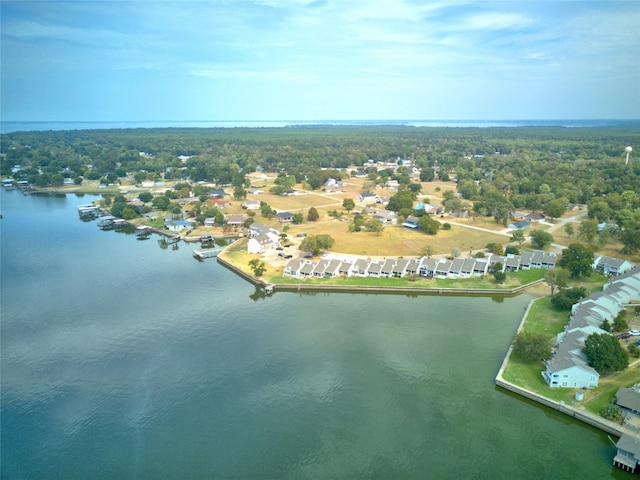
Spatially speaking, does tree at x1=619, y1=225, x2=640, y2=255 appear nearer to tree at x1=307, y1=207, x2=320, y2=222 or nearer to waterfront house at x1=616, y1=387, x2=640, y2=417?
waterfront house at x1=616, y1=387, x2=640, y2=417

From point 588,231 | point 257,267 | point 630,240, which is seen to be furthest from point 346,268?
point 630,240

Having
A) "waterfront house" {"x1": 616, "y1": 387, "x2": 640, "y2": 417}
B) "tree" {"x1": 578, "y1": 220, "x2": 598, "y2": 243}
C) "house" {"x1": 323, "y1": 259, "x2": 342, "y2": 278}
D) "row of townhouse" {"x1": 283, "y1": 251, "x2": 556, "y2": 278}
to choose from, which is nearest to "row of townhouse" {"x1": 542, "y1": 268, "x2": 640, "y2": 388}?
"waterfront house" {"x1": 616, "y1": 387, "x2": 640, "y2": 417}

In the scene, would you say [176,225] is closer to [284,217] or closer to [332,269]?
[284,217]

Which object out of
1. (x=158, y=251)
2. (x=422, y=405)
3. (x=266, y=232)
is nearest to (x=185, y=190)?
(x=158, y=251)

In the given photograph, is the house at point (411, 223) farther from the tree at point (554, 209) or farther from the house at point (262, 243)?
the tree at point (554, 209)

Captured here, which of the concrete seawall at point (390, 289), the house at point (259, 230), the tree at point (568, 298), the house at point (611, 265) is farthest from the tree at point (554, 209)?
the house at point (259, 230)

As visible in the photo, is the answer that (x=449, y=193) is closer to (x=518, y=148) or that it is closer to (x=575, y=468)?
(x=575, y=468)
